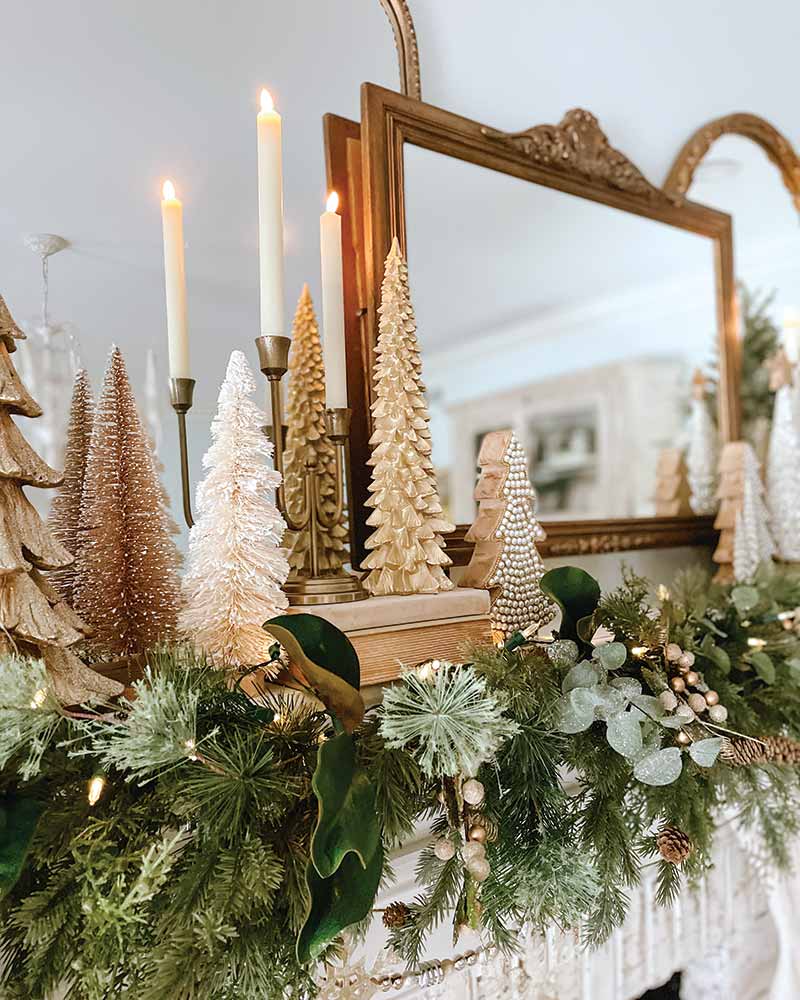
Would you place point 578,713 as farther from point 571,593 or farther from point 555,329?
point 555,329

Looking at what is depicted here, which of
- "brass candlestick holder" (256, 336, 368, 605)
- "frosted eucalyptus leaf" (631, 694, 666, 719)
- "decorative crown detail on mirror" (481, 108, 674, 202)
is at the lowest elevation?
"frosted eucalyptus leaf" (631, 694, 666, 719)

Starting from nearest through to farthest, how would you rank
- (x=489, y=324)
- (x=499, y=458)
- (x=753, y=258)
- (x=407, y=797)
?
(x=407, y=797), (x=499, y=458), (x=489, y=324), (x=753, y=258)

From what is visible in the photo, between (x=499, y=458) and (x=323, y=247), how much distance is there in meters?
0.29

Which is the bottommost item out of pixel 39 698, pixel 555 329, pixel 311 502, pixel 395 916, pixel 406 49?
pixel 395 916

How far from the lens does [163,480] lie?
2.53ft

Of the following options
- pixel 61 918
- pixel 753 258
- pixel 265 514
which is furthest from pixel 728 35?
pixel 61 918

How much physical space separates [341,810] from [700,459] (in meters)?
1.04

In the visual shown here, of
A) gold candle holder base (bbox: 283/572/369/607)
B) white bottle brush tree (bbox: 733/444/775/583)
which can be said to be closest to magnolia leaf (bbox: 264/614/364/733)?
gold candle holder base (bbox: 283/572/369/607)

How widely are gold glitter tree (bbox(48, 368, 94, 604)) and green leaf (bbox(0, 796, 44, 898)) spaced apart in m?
0.22

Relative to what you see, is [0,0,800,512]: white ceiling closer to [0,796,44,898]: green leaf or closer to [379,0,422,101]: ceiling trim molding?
[379,0,422,101]: ceiling trim molding

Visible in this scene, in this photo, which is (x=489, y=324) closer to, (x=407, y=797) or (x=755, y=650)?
(x=755, y=650)

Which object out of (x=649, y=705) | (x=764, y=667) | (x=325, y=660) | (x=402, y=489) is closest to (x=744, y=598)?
(x=764, y=667)

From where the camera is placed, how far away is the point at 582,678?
25.9 inches

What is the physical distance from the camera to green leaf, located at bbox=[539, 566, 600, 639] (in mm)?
698
